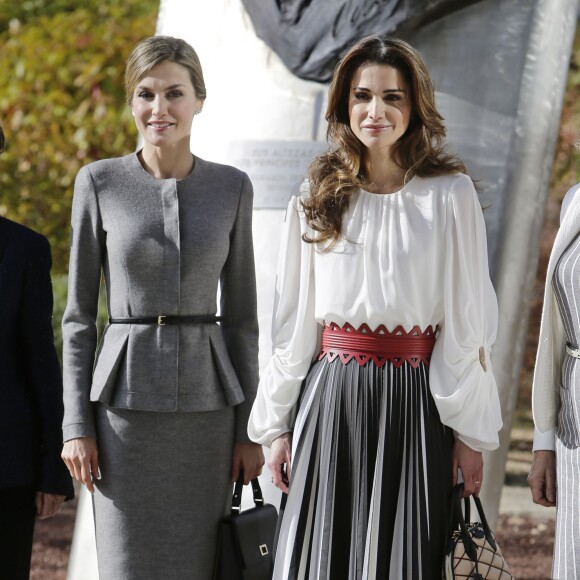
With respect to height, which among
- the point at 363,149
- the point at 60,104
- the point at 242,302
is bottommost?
the point at 242,302

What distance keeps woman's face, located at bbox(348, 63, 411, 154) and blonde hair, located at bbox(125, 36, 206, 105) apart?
547 millimetres

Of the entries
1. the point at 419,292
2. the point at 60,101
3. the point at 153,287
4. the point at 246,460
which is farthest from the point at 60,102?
the point at 419,292

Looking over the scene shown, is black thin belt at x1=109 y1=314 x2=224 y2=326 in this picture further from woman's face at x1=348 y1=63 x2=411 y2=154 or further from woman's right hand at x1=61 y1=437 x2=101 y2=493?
woman's face at x1=348 y1=63 x2=411 y2=154

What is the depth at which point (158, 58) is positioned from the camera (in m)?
3.84

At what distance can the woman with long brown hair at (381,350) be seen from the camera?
3.48 m

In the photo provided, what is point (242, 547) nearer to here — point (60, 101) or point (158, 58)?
point (158, 58)

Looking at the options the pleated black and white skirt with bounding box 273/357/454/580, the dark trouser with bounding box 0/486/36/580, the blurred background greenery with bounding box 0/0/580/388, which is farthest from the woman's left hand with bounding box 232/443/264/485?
the blurred background greenery with bounding box 0/0/580/388

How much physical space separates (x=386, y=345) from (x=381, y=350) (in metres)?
0.02

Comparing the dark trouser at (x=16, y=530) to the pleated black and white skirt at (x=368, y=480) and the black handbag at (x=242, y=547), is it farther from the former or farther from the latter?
the pleated black and white skirt at (x=368, y=480)

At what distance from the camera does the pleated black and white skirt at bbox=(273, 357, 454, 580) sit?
11.3ft

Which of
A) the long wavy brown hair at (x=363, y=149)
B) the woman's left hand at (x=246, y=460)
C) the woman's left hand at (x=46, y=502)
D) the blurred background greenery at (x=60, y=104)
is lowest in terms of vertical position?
the woman's left hand at (x=46, y=502)

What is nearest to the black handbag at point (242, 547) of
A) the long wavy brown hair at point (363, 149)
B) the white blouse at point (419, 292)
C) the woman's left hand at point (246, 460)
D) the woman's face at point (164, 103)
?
the woman's left hand at point (246, 460)

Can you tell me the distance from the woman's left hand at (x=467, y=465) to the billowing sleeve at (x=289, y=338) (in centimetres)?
49

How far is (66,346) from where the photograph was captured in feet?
12.7
